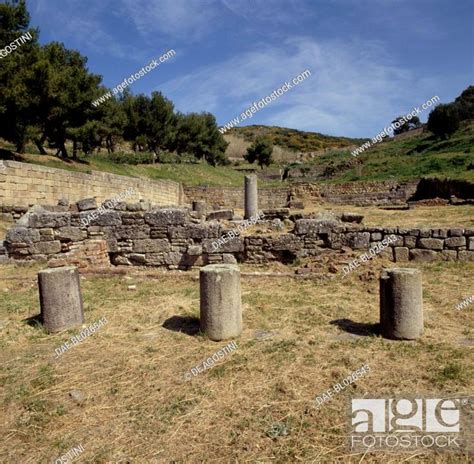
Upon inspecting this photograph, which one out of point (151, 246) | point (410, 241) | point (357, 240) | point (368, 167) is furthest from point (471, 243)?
point (368, 167)

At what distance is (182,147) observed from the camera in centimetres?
5350

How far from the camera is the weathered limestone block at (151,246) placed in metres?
9.95

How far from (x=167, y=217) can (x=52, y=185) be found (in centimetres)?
1030

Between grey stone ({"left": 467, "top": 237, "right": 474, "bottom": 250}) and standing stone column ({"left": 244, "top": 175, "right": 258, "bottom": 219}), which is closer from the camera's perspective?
grey stone ({"left": 467, "top": 237, "right": 474, "bottom": 250})

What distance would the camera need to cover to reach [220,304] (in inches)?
206

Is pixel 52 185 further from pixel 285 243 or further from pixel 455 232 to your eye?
pixel 455 232

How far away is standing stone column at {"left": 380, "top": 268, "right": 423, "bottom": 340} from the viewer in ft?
16.4

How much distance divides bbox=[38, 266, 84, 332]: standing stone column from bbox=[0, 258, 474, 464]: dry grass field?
→ 21cm

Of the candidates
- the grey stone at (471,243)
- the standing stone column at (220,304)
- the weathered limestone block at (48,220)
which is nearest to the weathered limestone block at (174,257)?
the weathered limestone block at (48,220)

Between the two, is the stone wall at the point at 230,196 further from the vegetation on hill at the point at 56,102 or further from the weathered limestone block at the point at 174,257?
the weathered limestone block at the point at 174,257

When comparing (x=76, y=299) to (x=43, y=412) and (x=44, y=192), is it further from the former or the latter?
(x=44, y=192)

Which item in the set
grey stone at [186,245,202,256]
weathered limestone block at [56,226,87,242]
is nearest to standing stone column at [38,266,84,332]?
grey stone at [186,245,202,256]

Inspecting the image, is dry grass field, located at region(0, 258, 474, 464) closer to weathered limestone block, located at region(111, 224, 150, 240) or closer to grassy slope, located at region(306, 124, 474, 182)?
weathered limestone block, located at region(111, 224, 150, 240)

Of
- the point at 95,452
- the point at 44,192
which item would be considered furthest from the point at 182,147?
the point at 95,452
